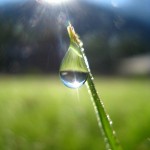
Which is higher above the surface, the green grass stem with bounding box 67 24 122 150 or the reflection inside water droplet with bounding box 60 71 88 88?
the reflection inside water droplet with bounding box 60 71 88 88

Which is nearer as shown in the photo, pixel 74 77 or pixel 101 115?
pixel 101 115

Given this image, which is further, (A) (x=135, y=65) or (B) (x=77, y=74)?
(A) (x=135, y=65)

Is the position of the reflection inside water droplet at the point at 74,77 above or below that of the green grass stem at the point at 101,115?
above

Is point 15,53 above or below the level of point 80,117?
above

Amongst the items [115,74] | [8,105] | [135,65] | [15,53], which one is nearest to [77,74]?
[8,105]

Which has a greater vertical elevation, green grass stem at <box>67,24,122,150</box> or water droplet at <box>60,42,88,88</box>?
water droplet at <box>60,42,88,88</box>

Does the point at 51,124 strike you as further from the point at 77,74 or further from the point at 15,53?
the point at 15,53

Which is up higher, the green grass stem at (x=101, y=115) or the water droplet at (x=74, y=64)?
the water droplet at (x=74, y=64)

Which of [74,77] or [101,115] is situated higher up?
[74,77]
